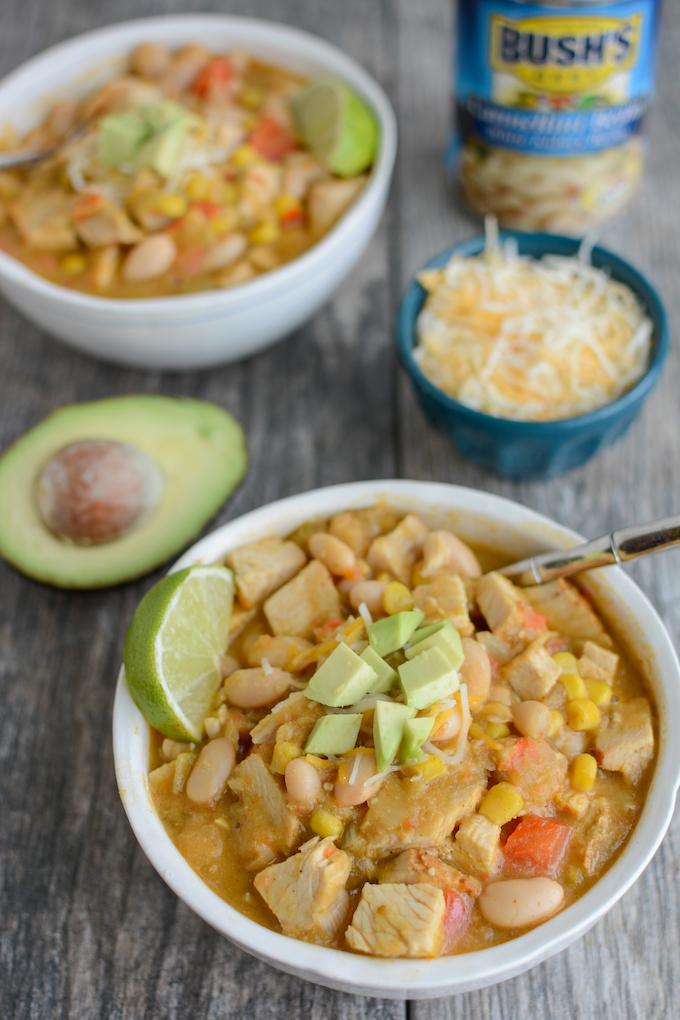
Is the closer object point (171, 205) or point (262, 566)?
point (262, 566)

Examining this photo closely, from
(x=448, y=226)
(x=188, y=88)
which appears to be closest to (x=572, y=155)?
(x=448, y=226)

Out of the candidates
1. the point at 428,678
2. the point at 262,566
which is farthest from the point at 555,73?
the point at 428,678

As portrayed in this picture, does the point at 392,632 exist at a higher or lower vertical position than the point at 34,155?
lower

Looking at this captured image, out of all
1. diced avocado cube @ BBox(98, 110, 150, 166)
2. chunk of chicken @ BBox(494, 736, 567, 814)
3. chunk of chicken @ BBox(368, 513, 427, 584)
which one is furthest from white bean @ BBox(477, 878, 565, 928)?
diced avocado cube @ BBox(98, 110, 150, 166)

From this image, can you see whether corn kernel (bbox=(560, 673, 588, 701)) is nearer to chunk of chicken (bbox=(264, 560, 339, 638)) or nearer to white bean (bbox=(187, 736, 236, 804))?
chunk of chicken (bbox=(264, 560, 339, 638))

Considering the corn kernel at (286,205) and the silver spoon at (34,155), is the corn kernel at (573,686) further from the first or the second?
the silver spoon at (34,155)

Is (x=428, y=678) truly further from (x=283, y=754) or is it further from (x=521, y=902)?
(x=521, y=902)
